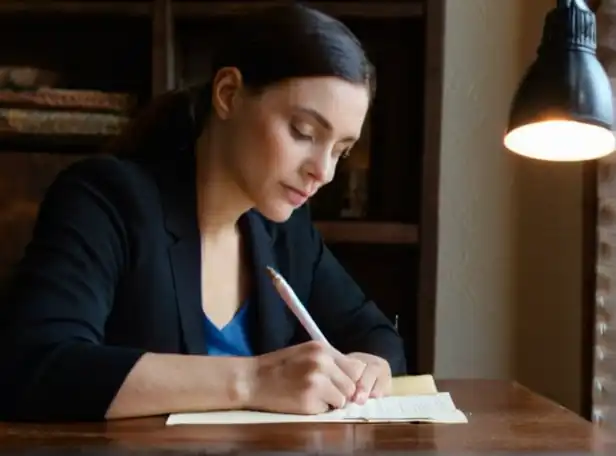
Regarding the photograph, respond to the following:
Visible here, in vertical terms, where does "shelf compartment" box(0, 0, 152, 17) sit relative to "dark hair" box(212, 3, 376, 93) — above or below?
above

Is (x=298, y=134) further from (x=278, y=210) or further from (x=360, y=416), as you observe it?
(x=360, y=416)

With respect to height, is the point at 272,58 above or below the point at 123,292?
above

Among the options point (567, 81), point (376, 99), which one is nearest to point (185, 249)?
point (567, 81)

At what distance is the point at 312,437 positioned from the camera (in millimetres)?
828

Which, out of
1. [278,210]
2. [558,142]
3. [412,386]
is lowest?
[412,386]

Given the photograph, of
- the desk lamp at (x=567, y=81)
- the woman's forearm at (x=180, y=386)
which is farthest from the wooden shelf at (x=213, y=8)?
the woman's forearm at (x=180, y=386)

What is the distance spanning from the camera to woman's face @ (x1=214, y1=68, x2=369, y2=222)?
1086 mm

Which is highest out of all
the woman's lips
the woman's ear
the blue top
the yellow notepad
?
the woman's ear

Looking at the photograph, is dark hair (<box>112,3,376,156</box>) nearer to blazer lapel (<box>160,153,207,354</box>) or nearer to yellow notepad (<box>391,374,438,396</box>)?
blazer lapel (<box>160,153,207,354</box>)

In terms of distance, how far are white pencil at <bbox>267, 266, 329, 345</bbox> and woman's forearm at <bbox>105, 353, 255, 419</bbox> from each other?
6.1 inches

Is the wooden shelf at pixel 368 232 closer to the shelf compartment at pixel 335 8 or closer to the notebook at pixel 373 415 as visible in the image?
the shelf compartment at pixel 335 8

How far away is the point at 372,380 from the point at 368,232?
22.3 inches

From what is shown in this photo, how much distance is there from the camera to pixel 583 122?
1126 millimetres

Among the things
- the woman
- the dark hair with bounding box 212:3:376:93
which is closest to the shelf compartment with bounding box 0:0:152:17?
the woman
